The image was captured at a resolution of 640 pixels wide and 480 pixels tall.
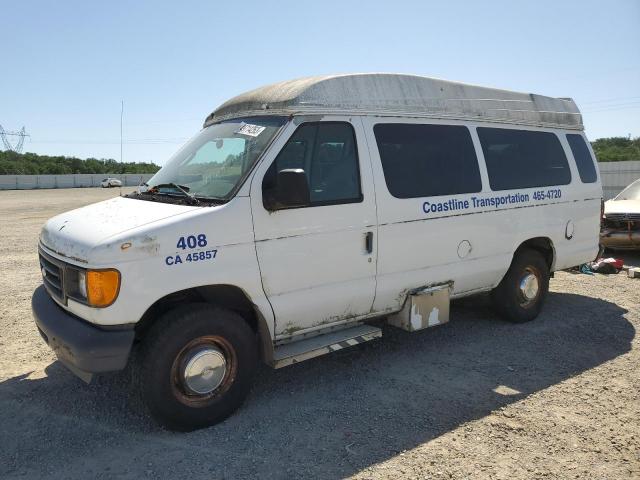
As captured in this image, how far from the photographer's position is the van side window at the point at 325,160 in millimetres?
4020

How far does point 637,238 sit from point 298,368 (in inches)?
295

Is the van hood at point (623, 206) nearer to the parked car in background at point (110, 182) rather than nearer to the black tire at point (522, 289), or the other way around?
the black tire at point (522, 289)

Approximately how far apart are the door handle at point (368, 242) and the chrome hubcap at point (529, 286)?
245cm

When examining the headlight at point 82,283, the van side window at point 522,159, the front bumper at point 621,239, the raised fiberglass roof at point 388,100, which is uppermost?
the raised fiberglass roof at point 388,100

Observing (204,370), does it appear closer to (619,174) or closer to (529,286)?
(529,286)

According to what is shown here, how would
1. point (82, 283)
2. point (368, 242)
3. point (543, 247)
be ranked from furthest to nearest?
point (543, 247) < point (368, 242) < point (82, 283)

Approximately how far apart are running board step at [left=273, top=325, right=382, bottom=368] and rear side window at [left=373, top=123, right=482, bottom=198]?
121 cm

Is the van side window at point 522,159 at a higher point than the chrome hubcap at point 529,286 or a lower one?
higher

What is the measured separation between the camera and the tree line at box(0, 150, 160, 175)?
72062 mm

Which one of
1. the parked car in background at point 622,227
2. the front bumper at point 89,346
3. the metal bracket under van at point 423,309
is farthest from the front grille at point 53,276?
the parked car in background at point 622,227

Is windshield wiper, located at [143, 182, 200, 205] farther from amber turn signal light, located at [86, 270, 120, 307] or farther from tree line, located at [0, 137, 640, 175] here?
tree line, located at [0, 137, 640, 175]

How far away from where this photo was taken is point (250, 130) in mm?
4191

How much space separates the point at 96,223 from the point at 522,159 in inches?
174

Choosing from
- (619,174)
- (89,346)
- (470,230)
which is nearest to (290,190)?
(89,346)
